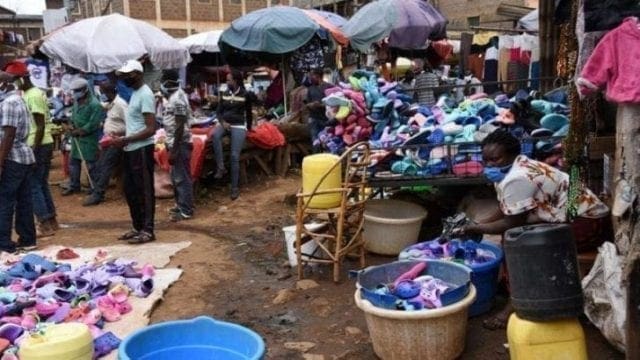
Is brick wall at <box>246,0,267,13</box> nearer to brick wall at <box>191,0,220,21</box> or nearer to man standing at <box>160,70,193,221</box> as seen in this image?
brick wall at <box>191,0,220,21</box>

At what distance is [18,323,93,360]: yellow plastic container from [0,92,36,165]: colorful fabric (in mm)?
3414

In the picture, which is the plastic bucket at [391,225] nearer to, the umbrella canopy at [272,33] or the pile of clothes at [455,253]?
the pile of clothes at [455,253]

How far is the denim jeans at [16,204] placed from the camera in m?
6.41

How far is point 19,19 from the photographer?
109 ft

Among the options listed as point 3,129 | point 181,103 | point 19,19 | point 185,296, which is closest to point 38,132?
point 3,129

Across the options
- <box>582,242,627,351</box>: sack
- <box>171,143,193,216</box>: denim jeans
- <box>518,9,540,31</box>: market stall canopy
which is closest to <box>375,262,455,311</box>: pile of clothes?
<box>582,242,627,351</box>: sack

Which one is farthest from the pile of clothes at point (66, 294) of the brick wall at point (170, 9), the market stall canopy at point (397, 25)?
the brick wall at point (170, 9)

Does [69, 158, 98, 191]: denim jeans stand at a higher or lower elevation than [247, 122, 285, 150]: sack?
lower

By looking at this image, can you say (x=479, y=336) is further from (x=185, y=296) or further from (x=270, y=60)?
(x=270, y=60)

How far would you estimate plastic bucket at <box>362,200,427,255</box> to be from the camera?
5812 millimetres

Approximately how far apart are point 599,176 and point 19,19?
34.9 metres

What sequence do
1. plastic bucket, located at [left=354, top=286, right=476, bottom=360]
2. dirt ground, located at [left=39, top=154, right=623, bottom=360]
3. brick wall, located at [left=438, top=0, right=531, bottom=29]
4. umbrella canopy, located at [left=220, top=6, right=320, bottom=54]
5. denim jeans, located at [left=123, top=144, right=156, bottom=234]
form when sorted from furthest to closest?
brick wall, located at [left=438, top=0, right=531, bottom=29] → umbrella canopy, located at [left=220, top=6, right=320, bottom=54] → denim jeans, located at [left=123, top=144, right=156, bottom=234] → dirt ground, located at [left=39, top=154, right=623, bottom=360] → plastic bucket, located at [left=354, top=286, right=476, bottom=360]

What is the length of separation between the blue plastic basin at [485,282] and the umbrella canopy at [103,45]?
306 inches

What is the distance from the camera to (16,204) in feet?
21.9
